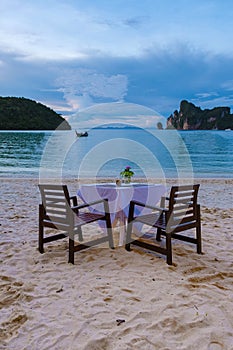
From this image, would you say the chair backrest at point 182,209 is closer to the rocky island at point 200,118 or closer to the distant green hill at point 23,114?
the distant green hill at point 23,114

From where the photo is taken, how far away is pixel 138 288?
291 cm

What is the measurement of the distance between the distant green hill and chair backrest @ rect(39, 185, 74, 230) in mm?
49980

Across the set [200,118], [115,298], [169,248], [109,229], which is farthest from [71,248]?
[200,118]

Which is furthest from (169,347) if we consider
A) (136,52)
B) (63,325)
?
(136,52)

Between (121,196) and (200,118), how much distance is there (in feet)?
234

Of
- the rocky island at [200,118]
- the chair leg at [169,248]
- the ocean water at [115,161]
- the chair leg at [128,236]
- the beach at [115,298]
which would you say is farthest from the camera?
the rocky island at [200,118]

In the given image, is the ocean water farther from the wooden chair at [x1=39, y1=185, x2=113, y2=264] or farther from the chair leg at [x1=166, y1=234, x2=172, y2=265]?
the chair leg at [x1=166, y1=234, x2=172, y2=265]

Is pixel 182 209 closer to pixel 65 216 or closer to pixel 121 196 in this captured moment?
pixel 121 196

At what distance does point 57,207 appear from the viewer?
3.64 meters

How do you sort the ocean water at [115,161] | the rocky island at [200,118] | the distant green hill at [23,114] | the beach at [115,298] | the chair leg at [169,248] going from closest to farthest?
1. the beach at [115,298]
2. the chair leg at [169,248]
3. the ocean water at [115,161]
4. the distant green hill at [23,114]
5. the rocky island at [200,118]

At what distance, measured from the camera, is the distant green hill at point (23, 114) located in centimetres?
5194

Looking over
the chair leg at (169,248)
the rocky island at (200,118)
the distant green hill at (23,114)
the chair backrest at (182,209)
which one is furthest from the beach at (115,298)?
the rocky island at (200,118)

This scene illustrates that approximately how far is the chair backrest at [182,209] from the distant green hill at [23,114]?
165ft

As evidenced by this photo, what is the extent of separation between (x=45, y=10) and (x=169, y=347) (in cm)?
996
